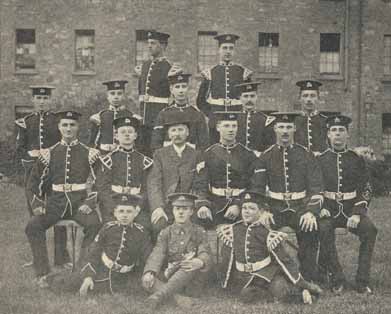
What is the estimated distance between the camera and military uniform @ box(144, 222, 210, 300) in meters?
6.34

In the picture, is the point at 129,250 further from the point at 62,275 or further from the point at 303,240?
the point at 303,240

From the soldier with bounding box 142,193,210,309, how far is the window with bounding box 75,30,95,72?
15.6 meters

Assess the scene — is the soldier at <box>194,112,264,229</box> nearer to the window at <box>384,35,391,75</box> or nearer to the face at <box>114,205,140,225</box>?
the face at <box>114,205,140,225</box>

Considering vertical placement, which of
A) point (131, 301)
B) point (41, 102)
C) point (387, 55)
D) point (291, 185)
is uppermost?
point (387, 55)

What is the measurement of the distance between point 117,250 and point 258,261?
1.49 meters

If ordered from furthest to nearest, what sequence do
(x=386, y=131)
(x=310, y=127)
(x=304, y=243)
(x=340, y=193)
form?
(x=386, y=131) < (x=310, y=127) < (x=340, y=193) < (x=304, y=243)

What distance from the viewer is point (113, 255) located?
6.57 metres

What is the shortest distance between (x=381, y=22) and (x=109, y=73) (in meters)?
9.51

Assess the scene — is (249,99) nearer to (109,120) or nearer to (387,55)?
(109,120)

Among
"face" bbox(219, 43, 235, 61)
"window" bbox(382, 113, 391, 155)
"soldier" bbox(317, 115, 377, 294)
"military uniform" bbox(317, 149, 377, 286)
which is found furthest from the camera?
"window" bbox(382, 113, 391, 155)

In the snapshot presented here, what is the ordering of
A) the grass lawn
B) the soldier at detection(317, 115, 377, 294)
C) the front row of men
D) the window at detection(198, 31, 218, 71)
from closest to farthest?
the grass lawn < the front row of men < the soldier at detection(317, 115, 377, 294) < the window at detection(198, 31, 218, 71)

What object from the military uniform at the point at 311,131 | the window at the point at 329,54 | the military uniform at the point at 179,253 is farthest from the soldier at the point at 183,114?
the window at the point at 329,54

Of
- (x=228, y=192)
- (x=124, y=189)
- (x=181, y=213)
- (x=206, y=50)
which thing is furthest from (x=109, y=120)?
(x=206, y=50)

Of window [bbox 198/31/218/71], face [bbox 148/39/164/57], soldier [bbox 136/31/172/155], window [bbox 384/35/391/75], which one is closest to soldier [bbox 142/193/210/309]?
soldier [bbox 136/31/172/155]
